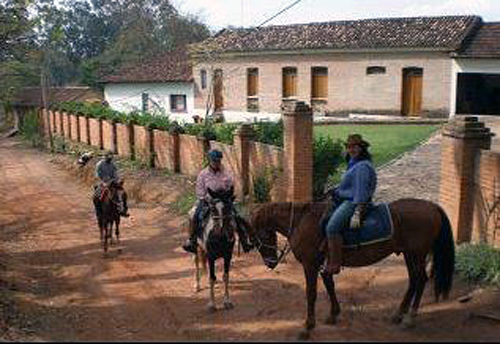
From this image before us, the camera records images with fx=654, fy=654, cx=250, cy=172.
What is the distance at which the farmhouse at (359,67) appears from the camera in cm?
2948

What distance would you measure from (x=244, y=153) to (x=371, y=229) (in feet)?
31.0

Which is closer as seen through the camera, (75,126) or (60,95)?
(75,126)

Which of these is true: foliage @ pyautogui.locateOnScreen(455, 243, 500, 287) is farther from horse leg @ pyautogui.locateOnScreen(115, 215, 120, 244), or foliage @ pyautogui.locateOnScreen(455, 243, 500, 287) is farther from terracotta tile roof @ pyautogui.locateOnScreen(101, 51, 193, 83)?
terracotta tile roof @ pyautogui.locateOnScreen(101, 51, 193, 83)

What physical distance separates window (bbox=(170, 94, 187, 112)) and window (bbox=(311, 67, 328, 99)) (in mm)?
11264

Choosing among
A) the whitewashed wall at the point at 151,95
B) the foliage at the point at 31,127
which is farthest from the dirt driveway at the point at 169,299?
the foliage at the point at 31,127

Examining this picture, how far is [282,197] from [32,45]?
30.7ft

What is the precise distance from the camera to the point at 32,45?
19562 mm

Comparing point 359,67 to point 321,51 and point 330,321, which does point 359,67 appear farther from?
point 330,321

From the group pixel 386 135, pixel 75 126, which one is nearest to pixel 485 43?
pixel 386 135

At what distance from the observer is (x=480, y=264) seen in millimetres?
10406

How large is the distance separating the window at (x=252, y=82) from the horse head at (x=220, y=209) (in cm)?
2916

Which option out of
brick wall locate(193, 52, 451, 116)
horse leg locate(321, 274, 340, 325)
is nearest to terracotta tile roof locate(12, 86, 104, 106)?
brick wall locate(193, 52, 451, 116)

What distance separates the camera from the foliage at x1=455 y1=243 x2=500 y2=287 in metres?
10.1

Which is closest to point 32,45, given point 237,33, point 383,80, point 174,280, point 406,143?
point 174,280
